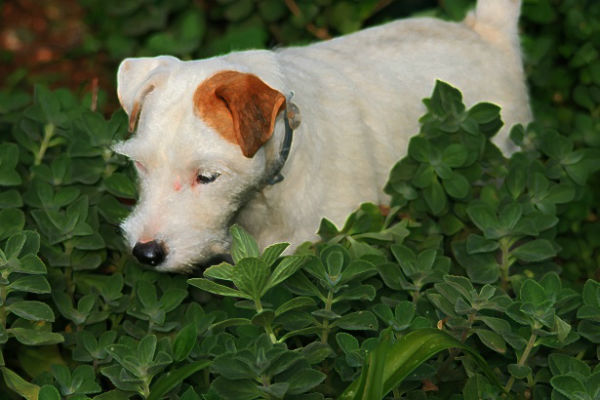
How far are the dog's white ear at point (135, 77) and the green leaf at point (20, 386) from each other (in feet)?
2.99

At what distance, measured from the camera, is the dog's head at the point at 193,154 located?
10.0ft

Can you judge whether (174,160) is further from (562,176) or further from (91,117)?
(562,176)

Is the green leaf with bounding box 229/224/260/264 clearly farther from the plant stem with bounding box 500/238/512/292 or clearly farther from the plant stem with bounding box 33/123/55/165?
the plant stem with bounding box 33/123/55/165

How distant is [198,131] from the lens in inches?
121

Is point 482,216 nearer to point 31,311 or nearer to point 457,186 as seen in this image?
point 457,186

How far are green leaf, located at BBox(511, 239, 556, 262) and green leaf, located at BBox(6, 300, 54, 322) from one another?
1.55 meters

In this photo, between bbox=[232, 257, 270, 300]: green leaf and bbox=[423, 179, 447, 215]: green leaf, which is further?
bbox=[423, 179, 447, 215]: green leaf

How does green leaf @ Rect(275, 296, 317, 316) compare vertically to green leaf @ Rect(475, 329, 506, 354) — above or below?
above

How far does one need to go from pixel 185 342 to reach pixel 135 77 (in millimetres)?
1072

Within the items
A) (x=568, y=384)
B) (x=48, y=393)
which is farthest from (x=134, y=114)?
(x=568, y=384)

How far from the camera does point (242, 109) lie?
3.02 m

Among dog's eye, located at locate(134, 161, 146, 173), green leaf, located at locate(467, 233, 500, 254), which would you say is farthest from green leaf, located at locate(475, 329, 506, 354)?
dog's eye, located at locate(134, 161, 146, 173)

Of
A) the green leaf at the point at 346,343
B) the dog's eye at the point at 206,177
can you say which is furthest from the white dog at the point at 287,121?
the green leaf at the point at 346,343

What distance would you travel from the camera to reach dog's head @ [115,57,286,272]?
3.05m
